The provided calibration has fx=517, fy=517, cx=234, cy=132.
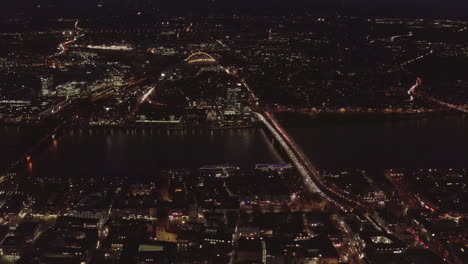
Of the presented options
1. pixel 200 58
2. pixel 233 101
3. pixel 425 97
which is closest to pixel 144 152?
pixel 233 101

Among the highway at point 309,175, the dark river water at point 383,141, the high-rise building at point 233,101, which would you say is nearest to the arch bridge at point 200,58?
the high-rise building at point 233,101

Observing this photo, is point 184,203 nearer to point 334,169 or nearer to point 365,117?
point 334,169

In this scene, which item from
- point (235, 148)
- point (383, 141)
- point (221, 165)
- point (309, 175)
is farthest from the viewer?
point (383, 141)

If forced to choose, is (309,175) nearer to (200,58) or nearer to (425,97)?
(425,97)

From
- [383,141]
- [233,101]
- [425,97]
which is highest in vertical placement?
[233,101]

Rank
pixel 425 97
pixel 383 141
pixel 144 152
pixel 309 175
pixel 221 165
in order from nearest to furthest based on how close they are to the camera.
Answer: pixel 309 175 < pixel 221 165 < pixel 144 152 < pixel 383 141 < pixel 425 97
